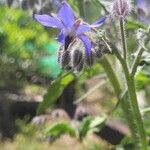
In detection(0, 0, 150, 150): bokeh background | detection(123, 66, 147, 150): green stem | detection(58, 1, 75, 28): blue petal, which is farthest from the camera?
detection(0, 0, 150, 150): bokeh background

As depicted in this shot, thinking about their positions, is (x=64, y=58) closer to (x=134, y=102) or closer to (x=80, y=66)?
(x=80, y=66)

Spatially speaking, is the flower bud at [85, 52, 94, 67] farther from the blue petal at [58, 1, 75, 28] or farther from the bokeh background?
→ the bokeh background

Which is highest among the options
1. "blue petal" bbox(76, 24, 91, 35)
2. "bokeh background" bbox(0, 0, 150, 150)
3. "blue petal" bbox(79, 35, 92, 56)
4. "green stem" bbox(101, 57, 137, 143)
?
"blue petal" bbox(76, 24, 91, 35)

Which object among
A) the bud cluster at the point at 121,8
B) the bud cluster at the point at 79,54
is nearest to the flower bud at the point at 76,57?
the bud cluster at the point at 79,54

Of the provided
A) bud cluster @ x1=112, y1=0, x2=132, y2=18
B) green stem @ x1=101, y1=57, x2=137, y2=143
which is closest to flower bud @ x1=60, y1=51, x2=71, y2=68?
bud cluster @ x1=112, y1=0, x2=132, y2=18

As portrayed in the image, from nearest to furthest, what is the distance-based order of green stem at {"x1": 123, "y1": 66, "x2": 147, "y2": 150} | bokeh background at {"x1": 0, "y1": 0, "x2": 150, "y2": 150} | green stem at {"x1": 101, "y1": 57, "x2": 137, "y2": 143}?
1. green stem at {"x1": 123, "y1": 66, "x2": 147, "y2": 150}
2. green stem at {"x1": 101, "y1": 57, "x2": 137, "y2": 143}
3. bokeh background at {"x1": 0, "y1": 0, "x2": 150, "y2": 150}

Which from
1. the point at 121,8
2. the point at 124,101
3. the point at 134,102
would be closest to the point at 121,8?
the point at 121,8
